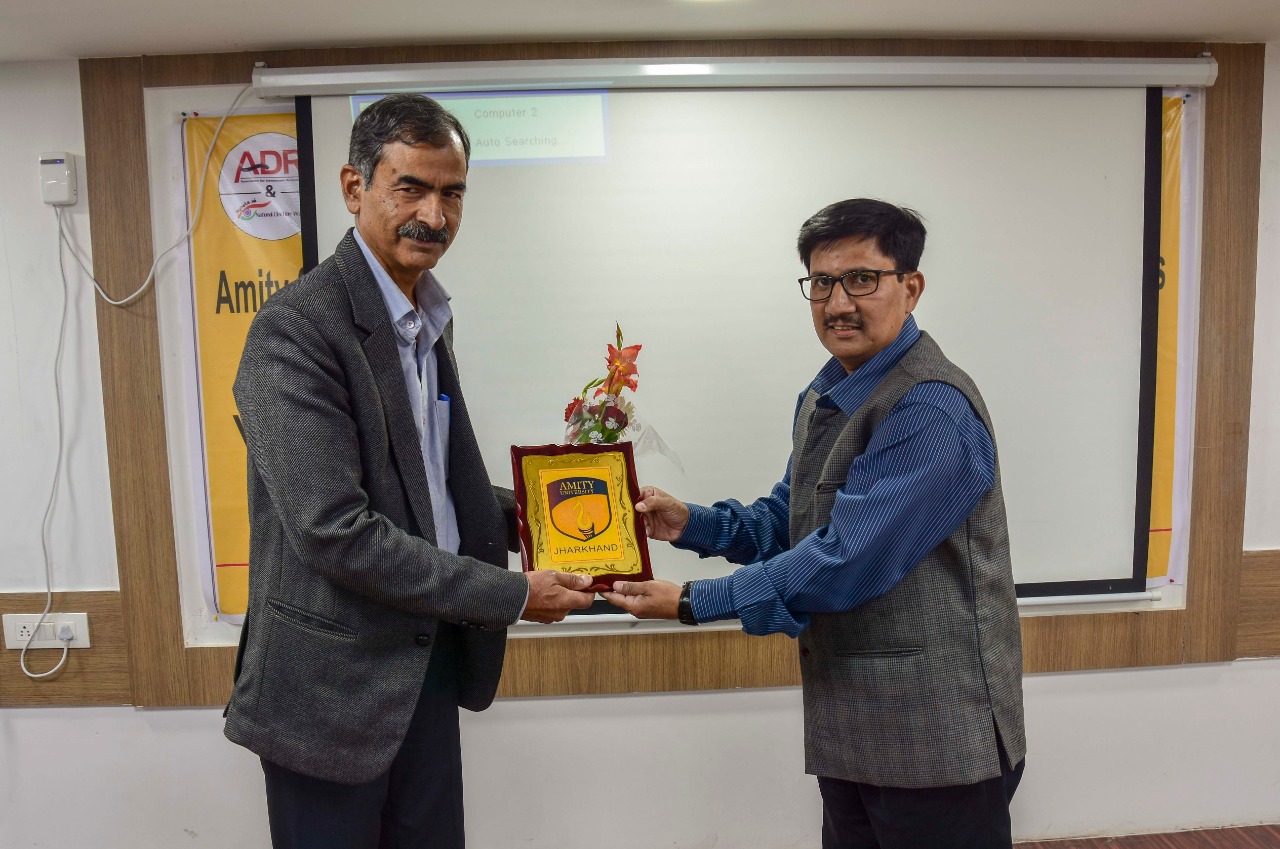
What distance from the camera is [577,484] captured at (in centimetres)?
164

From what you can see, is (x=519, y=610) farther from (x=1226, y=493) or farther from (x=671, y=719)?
(x=1226, y=493)

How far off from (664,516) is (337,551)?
802 millimetres

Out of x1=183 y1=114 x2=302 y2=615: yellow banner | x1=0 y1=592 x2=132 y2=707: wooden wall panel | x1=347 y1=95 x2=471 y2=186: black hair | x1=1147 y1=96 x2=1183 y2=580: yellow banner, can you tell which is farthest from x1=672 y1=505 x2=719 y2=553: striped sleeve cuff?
x1=0 y1=592 x2=132 y2=707: wooden wall panel

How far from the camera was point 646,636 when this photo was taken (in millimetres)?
2436

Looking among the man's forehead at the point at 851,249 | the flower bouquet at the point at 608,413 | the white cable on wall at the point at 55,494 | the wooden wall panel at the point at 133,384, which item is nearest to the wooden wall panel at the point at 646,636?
the wooden wall panel at the point at 133,384

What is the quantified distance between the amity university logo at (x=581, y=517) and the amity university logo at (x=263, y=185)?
4.30 ft

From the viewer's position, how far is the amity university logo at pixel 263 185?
231 cm

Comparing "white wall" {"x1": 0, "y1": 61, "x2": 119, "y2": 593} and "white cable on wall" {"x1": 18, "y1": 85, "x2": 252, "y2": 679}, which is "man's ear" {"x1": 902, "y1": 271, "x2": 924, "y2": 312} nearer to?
"white cable on wall" {"x1": 18, "y1": 85, "x2": 252, "y2": 679}

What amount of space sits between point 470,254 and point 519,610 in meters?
1.29

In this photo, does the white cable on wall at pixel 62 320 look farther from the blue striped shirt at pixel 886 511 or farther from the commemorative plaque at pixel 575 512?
the blue striped shirt at pixel 886 511

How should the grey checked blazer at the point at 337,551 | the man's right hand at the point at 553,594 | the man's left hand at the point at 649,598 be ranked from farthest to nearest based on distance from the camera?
1. the man's left hand at the point at 649,598
2. the man's right hand at the point at 553,594
3. the grey checked blazer at the point at 337,551

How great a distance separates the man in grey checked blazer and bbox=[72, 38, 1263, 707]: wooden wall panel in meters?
1.04

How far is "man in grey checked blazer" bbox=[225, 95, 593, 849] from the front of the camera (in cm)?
124

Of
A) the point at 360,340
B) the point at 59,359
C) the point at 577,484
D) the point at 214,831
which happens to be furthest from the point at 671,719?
the point at 59,359
